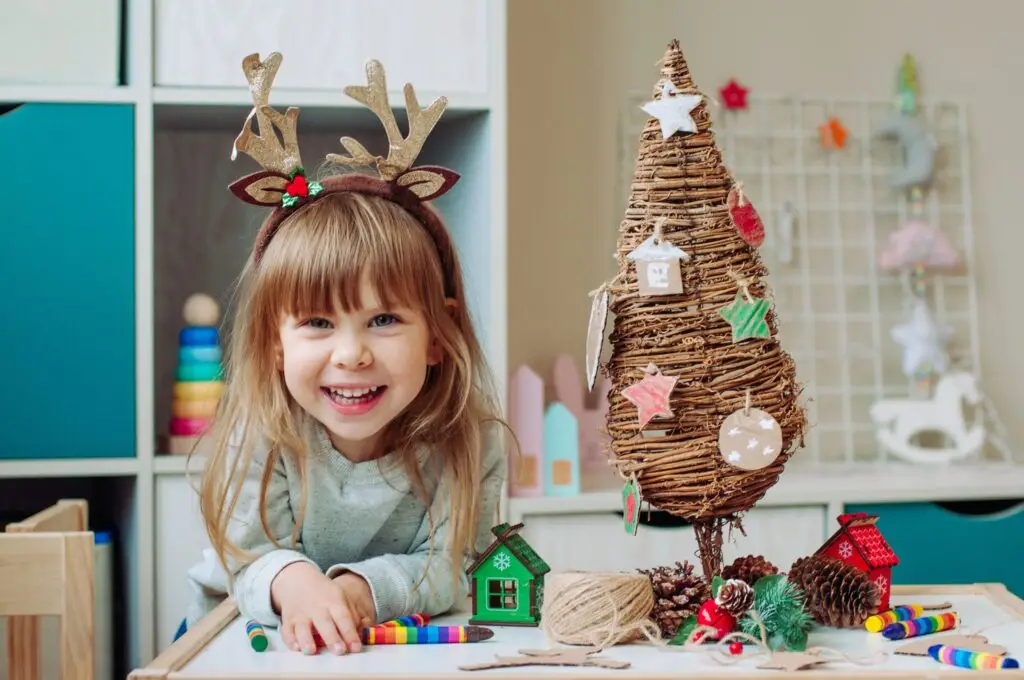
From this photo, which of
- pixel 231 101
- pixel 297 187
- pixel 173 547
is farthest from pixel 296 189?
pixel 173 547

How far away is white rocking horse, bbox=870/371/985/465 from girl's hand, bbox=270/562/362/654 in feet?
4.56

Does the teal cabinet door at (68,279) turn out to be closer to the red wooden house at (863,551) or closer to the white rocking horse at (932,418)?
the red wooden house at (863,551)

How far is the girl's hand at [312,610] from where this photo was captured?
33.1 inches

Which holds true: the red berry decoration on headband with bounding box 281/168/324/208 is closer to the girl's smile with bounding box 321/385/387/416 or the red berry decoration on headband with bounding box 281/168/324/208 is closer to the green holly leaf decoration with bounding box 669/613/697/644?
the girl's smile with bounding box 321/385/387/416

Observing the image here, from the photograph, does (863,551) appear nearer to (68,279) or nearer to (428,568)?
(428,568)

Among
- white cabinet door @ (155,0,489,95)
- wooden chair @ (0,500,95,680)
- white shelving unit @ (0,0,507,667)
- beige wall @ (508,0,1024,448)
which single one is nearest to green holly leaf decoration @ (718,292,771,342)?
wooden chair @ (0,500,95,680)

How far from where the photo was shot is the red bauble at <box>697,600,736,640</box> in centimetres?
84

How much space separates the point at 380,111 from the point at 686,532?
986 millimetres

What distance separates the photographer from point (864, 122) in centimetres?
214

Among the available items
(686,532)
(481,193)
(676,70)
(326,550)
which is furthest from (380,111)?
(686,532)

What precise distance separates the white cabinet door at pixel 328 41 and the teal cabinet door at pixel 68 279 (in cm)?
13

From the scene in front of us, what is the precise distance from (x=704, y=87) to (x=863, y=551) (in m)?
1.32

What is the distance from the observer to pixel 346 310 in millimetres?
927

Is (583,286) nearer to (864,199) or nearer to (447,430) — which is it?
(864,199)
